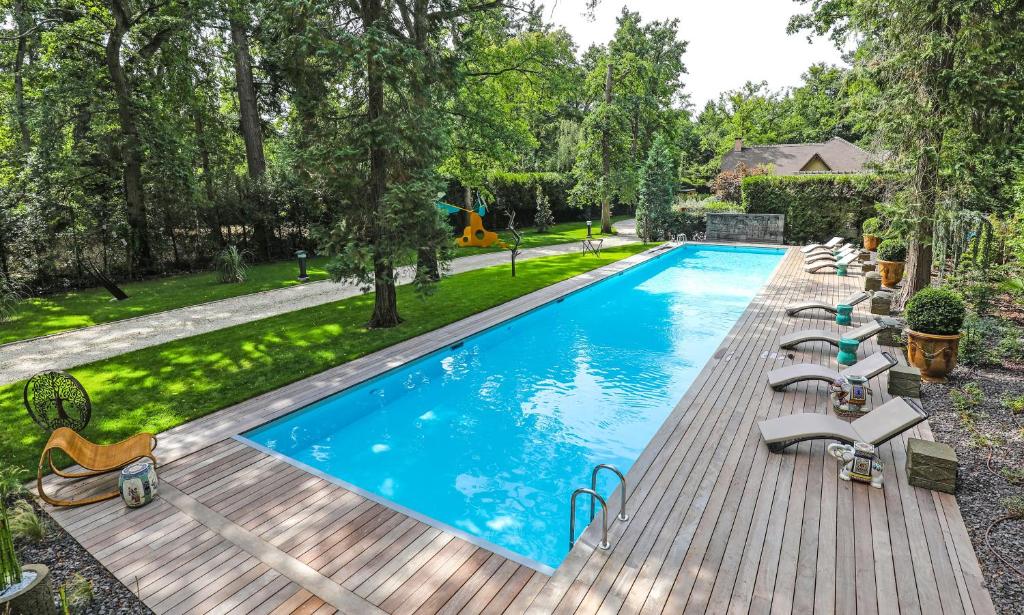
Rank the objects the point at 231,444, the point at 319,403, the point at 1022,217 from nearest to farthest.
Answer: the point at 231,444
the point at 319,403
the point at 1022,217

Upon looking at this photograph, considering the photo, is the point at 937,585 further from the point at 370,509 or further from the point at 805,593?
the point at 370,509

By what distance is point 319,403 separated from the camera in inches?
283

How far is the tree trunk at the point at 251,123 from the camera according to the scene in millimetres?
18500

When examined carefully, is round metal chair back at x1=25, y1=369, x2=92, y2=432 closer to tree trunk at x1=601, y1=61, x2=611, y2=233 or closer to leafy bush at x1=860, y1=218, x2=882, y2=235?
leafy bush at x1=860, y1=218, x2=882, y2=235

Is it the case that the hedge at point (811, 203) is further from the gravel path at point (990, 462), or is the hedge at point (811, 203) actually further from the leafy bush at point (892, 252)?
the gravel path at point (990, 462)

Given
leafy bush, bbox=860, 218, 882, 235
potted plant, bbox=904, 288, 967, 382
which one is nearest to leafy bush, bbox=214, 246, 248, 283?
potted plant, bbox=904, 288, 967, 382

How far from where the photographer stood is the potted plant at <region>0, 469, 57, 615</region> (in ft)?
10.6

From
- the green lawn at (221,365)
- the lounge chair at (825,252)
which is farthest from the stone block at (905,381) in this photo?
the lounge chair at (825,252)

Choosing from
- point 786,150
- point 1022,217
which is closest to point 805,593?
point 1022,217

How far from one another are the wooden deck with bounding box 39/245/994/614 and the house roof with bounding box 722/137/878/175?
35.2 metres

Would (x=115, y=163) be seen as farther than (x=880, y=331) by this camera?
Yes

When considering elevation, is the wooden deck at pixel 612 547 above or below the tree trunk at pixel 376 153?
below

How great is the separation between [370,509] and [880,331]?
28.2 feet

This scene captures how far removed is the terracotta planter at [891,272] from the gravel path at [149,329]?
13.0m
